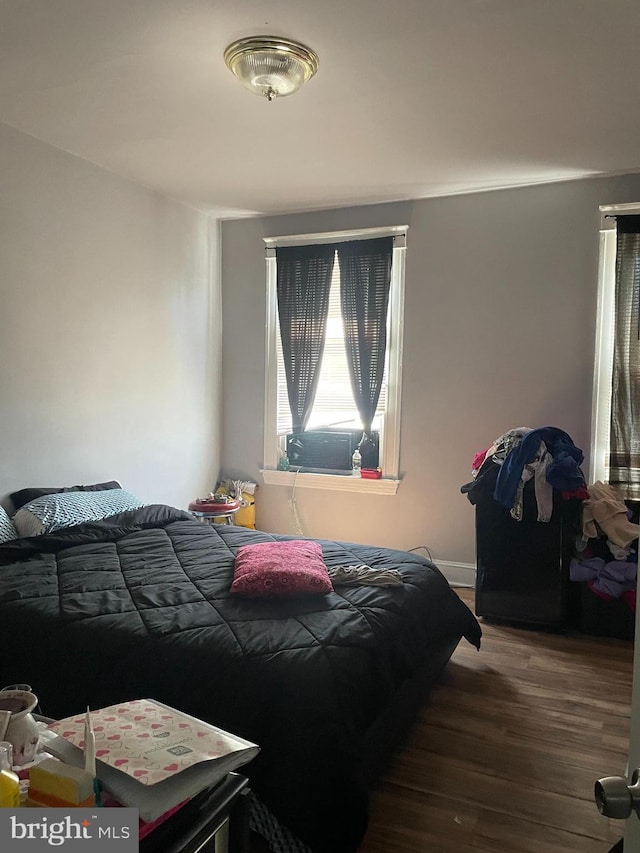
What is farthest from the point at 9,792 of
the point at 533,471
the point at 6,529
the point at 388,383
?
the point at 388,383

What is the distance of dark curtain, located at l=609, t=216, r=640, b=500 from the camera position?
3857 mm

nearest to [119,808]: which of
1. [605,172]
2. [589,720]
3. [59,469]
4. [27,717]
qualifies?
[27,717]

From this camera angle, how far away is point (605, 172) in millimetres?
3867

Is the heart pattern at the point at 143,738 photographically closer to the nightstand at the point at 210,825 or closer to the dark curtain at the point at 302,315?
the nightstand at the point at 210,825

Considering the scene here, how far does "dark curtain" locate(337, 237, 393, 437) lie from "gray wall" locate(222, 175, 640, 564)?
0.17m

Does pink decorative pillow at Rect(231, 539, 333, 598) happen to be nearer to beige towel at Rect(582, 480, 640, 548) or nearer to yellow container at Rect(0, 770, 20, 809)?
yellow container at Rect(0, 770, 20, 809)

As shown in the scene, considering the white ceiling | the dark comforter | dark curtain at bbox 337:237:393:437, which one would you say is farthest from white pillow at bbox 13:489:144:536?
the white ceiling

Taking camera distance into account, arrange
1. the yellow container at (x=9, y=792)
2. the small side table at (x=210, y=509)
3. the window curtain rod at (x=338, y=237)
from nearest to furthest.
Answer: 1. the yellow container at (x=9, y=792)
2. the small side table at (x=210, y=509)
3. the window curtain rod at (x=338, y=237)

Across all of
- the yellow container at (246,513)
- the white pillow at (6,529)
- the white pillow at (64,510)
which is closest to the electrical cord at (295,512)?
the yellow container at (246,513)

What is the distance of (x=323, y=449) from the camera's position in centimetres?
489

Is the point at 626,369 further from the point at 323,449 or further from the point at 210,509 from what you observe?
the point at 210,509

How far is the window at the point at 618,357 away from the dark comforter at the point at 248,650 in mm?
1573

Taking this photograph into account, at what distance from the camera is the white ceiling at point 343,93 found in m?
2.34

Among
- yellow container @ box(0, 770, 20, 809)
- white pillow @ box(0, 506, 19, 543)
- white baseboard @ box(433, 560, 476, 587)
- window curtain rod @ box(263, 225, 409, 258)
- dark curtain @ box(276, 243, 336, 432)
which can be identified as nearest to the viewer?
yellow container @ box(0, 770, 20, 809)
